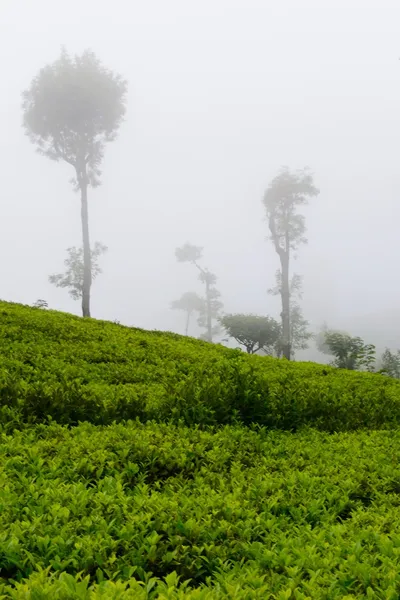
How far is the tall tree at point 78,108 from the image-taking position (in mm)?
33906

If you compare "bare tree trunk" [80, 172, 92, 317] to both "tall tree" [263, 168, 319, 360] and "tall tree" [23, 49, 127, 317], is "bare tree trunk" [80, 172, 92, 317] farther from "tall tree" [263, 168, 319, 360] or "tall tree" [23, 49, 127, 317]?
"tall tree" [263, 168, 319, 360]

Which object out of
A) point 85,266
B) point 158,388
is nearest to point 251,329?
point 85,266

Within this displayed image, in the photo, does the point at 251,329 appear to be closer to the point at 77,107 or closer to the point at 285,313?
the point at 285,313

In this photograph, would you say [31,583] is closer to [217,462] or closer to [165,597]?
[165,597]

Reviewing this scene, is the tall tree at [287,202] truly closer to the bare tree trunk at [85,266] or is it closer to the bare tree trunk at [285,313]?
the bare tree trunk at [285,313]

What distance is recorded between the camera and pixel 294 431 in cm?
700

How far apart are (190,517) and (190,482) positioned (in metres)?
0.88

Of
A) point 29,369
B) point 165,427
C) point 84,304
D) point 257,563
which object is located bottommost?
point 257,563

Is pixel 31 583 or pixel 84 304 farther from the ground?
pixel 84 304

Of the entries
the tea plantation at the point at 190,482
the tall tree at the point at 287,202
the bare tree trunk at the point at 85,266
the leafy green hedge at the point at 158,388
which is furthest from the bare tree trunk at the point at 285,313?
the tea plantation at the point at 190,482

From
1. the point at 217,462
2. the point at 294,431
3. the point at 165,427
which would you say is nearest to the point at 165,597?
the point at 217,462

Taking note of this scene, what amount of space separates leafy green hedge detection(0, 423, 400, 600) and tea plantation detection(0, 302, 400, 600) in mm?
14

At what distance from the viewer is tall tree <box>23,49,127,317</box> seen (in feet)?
111

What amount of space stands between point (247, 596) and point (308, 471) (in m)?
2.52
